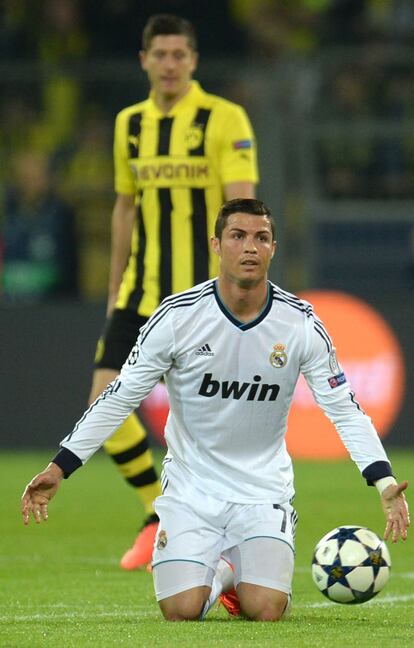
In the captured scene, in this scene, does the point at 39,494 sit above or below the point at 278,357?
below

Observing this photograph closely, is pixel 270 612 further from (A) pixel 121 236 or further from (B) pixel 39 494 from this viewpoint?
(A) pixel 121 236

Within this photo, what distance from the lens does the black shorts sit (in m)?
7.51

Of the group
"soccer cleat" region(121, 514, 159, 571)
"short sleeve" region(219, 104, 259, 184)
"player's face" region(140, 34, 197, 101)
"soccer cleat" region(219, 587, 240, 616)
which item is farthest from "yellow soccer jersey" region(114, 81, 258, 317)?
"soccer cleat" region(219, 587, 240, 616)

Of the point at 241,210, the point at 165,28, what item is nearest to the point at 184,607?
the point at 241,210

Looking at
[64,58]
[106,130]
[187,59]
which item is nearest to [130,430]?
[187,59]

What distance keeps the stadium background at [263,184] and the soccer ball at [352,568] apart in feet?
24.5

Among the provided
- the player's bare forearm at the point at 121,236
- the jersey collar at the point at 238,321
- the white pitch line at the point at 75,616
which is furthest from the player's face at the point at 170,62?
the white pitch line at the point at 75,616

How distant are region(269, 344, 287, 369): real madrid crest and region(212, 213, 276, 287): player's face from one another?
0.28 m

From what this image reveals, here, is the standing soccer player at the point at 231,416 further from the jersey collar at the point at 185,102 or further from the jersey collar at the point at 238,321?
the jersey collar at the point at 185,102

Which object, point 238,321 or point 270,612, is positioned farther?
point 238,321

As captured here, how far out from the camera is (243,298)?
5.68 m

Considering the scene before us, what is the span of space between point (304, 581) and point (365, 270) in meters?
6.49

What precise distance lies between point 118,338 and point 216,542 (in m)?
1.99

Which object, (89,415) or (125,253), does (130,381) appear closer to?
(89,415)
